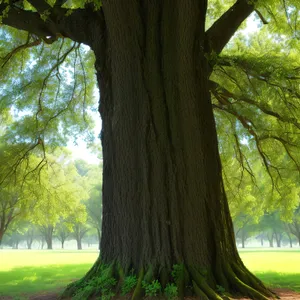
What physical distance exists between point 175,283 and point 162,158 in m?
1.94

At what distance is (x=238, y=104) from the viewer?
409 inches

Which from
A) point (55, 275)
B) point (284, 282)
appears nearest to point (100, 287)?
point (284, 282)

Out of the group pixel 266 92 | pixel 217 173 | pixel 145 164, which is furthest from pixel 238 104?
pixel 145 164

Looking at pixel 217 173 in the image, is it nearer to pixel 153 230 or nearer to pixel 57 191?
pixel 153 230

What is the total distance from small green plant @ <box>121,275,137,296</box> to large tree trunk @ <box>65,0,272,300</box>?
0.12 metres

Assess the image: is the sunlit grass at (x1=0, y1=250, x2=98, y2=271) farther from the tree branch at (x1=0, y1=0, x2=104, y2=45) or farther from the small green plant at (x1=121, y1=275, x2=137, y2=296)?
the small green plant at (x1=121, y1=275, x2=137, y2=296)

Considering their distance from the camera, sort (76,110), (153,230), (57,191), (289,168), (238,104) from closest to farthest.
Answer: (153,230)
(238,104)
(289,168)
(76,110)
(57,191)

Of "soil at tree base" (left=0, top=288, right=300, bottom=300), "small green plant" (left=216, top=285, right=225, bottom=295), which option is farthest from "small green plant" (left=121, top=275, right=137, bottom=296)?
"small green plant" (left=216, top=285, right=225, bottom=295)

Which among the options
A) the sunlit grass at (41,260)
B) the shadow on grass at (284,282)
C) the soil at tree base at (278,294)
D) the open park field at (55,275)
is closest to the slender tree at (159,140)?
the soil at tree base at (278,294)

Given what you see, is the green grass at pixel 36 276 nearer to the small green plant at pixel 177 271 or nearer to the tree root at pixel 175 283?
the tree root at pixel 175 283

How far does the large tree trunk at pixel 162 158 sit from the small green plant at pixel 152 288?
92mm

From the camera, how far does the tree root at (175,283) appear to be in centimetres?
510

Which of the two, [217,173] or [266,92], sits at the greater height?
[266,92]

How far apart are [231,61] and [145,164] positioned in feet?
11.7
